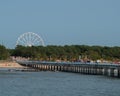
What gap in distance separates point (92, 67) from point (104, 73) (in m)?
5.38

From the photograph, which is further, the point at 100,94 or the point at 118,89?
the point at 118,89

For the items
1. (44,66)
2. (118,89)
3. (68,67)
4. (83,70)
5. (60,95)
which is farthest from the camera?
(44,66)

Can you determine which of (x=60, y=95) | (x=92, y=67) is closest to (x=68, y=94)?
(x=60, y=95)

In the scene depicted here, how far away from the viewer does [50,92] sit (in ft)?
262

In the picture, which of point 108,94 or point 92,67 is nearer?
point 108,94

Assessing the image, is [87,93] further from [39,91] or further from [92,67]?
[92,67]

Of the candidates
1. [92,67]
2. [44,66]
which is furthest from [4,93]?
[44,66]

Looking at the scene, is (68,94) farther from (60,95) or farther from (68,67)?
(68,67)

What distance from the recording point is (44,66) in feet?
650

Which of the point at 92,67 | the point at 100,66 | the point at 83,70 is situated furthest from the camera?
the point at 83,70

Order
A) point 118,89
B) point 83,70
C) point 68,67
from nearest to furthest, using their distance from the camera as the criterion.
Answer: point 118,89 < point 83,70 < point 68,67

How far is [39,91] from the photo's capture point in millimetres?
81125

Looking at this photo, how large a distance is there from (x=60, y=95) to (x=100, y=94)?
18.2 ft

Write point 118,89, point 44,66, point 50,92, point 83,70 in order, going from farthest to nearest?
point 44,66, point 83,70, point 118,89, point 50,92
